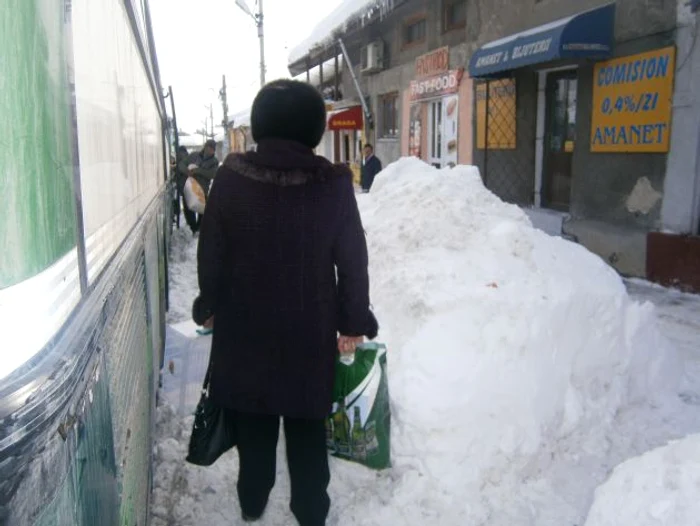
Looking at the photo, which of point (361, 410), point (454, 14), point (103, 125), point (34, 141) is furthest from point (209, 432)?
point (454, 14)

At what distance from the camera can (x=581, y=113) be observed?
8.73m

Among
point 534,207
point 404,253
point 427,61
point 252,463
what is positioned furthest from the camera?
point 427,61

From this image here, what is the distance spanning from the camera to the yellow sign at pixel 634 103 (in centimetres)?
709

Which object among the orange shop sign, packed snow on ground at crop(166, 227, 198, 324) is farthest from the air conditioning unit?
packed snow on ground at crop(166, 227, 198, 324)

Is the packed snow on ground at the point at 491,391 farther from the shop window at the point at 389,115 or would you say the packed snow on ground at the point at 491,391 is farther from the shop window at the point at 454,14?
the shop window at the point at 389,115

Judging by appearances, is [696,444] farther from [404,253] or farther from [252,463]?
[404,253]

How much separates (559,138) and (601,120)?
1.53 meters

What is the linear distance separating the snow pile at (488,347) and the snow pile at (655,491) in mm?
636

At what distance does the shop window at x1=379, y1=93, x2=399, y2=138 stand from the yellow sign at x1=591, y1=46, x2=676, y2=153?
8.55 metres

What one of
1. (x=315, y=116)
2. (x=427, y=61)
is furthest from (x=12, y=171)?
(x=427, y=61)

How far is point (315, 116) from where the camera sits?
7.54 feet

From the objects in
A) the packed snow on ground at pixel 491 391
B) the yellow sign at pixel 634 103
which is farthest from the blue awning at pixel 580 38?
the packed snow on ground at pixel 491 391

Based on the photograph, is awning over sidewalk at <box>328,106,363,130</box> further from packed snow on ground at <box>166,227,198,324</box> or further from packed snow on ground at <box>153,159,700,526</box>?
packed snow on ground at <box>153,159,700,526</box>

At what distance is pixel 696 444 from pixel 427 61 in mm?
12870
